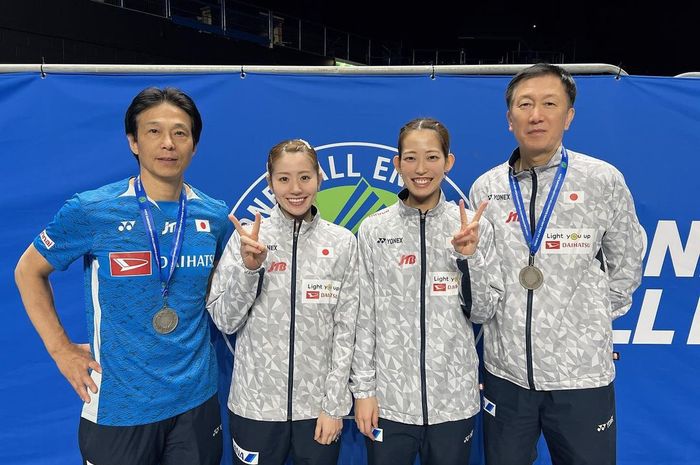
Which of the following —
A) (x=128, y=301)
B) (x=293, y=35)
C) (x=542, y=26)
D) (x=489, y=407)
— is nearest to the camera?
(x=128, y=301)

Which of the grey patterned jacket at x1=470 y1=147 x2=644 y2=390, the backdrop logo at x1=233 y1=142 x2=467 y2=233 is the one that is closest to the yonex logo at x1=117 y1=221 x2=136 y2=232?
the backdrop logo at x1=233 y1=142 x2=467 y2=233

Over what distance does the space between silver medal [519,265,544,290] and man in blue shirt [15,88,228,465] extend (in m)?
1.35

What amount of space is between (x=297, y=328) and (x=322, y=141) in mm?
1144

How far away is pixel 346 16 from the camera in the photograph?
1633 centimetres

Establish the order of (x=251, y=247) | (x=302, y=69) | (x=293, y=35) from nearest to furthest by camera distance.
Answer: (x=251, y=247) < (x=302, y=69) < (x=293, y=35)

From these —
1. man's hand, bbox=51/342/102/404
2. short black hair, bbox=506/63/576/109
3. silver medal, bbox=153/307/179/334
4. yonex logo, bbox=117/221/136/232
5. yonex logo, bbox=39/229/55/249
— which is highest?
short black hair, bbox=506/63/576/109

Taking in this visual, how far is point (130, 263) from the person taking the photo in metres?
1.71

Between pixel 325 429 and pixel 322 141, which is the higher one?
pixel 322 141

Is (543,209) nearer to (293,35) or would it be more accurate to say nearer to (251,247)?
(251,247)

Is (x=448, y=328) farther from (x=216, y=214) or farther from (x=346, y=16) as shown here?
(x=346, y=16)

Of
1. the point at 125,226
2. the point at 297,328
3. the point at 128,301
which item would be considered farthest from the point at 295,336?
the point at 125,226

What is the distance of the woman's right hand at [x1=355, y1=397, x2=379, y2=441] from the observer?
185 cm

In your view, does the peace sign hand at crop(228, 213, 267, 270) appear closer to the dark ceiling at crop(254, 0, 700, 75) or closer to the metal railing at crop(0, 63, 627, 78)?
the metal railing at crop(0, 63, 627, 78)

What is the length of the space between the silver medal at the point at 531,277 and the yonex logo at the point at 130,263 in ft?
5.11
